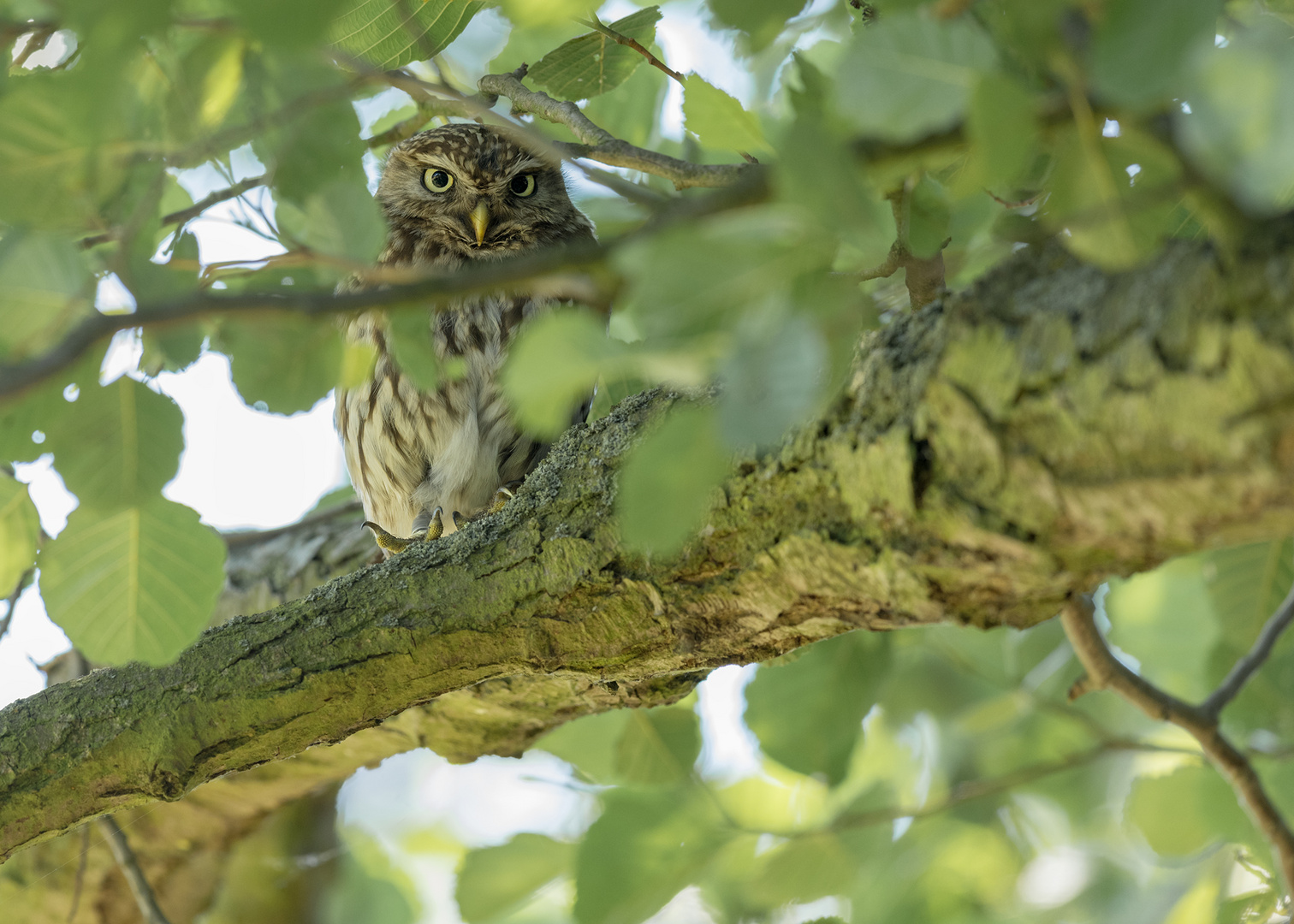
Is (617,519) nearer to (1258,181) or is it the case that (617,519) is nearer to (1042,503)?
(1042,503)

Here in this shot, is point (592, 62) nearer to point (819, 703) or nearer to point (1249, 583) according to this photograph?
point (819, 703)

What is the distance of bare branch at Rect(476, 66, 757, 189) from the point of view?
4.37 ft

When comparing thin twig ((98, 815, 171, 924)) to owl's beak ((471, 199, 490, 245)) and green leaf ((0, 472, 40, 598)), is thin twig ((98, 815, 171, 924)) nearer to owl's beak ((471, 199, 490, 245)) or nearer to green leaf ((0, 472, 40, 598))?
green leaf ((0, 472, 40, 598))

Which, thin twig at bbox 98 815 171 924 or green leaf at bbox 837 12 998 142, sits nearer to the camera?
green leaf at bbox 837 12 998 142

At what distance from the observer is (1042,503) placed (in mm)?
942

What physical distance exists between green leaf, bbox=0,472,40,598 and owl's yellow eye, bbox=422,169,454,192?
2190mm

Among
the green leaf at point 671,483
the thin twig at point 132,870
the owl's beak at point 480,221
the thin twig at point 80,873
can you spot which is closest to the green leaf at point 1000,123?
the green leaf at point 671,483

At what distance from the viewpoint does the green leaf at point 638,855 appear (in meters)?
1.75

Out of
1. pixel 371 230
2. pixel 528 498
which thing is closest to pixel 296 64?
pixel 371 230

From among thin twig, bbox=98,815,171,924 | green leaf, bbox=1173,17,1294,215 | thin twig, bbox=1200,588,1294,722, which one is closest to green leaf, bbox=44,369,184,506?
green leaf, bbox=1173,17,1294,215

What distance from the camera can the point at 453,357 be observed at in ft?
7.37

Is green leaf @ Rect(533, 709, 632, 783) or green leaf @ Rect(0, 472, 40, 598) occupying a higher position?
green leaf @ Rect(0, 472, 40, 598)

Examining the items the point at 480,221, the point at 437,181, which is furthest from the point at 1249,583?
the point at 437,181

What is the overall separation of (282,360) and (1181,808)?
6.48 ft
